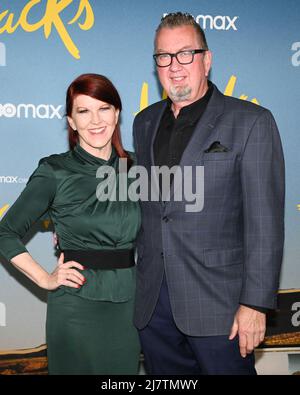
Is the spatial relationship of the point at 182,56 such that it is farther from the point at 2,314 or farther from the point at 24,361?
the point at 24,361

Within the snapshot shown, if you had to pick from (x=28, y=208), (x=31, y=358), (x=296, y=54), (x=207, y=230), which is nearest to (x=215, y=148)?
(x=207, y=230)

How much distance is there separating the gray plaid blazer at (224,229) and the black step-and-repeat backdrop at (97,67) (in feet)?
3.74

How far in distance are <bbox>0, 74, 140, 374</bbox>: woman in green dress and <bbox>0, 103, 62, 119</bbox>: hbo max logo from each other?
95 centimetres

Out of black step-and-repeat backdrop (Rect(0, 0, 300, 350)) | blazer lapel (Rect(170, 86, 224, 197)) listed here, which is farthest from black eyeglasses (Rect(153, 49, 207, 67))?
black step-and-repeat backdrop (Rect(0, 0, 300, 350))

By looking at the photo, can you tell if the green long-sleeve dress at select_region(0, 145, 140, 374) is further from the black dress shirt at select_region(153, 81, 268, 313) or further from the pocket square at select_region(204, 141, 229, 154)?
the pocket square at select_region(204, 141, 229, 154)

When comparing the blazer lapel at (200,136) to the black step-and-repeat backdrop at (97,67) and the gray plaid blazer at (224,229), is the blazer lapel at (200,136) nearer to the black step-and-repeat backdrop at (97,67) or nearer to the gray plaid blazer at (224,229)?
the gray plaid blazer at (224,229)

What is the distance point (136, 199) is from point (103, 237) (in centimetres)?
23

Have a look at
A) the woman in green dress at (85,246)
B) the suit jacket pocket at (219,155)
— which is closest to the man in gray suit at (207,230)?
the suit jacket pocket at (219,155)

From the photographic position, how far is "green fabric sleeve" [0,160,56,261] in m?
2.23

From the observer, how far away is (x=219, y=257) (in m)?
2.11

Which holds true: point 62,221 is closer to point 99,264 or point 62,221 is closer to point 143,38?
point 99,264

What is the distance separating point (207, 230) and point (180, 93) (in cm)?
58

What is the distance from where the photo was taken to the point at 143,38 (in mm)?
3203
